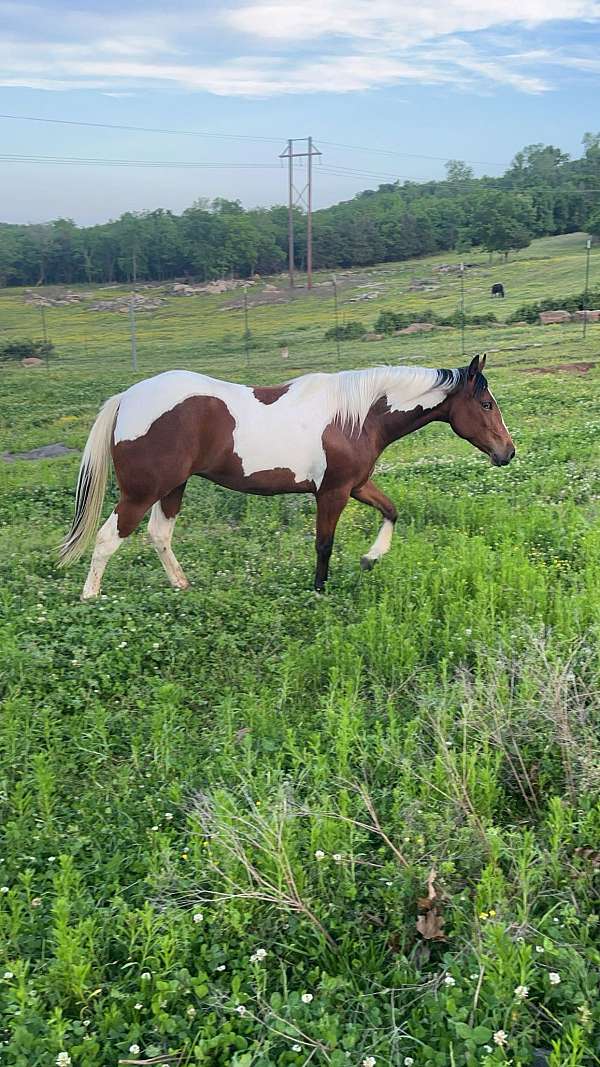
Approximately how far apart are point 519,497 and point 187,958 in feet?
20.6

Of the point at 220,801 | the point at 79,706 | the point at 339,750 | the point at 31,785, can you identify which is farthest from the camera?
the point at 79,706

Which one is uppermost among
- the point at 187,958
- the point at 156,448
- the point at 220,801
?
the point at 156,448

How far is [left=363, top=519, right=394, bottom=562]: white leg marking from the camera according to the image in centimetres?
662

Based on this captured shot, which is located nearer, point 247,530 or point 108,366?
point 247,530

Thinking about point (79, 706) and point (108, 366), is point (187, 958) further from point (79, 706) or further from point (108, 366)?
point (108, 366)

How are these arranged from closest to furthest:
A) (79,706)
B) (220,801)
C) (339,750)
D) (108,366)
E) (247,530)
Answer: (220,801) < (339,750) < (79,706) < (247,530) < (108,366)

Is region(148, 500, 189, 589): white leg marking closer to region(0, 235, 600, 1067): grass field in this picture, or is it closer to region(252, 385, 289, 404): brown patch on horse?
region(0, 235, 600, 1067): grass field

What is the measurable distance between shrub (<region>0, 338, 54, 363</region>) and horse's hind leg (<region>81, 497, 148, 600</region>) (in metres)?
24.5

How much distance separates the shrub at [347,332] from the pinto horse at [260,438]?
23616 millimetres

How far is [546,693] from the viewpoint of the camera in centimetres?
378

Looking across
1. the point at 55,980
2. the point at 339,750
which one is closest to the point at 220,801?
the point at 339,750

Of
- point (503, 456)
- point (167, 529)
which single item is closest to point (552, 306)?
point (503, 456)

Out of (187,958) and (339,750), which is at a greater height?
(339,750)

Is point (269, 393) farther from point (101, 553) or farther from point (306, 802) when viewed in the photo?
point (306, 802)
